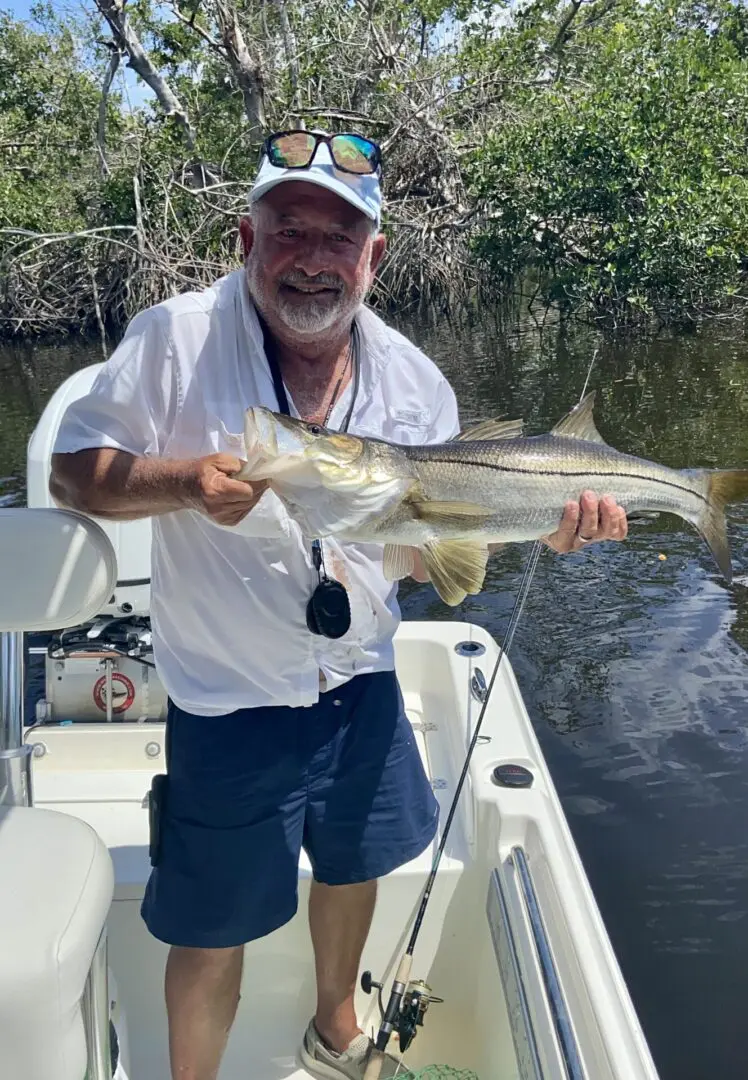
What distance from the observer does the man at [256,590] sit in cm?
228

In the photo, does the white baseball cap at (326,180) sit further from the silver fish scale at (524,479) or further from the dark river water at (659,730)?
the dark river water at (659,730)

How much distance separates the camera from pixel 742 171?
1941 centimetres

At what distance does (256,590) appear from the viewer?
236 cm

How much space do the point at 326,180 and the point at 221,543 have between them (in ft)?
3.29

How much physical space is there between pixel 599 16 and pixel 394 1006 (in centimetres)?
3262

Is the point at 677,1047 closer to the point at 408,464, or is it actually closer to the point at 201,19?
the point at 408,464

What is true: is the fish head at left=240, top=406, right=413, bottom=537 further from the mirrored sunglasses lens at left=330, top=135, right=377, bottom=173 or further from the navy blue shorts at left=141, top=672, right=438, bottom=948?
the mirrored sunglasses lens at left=330, top=135, right=377, bottom=173

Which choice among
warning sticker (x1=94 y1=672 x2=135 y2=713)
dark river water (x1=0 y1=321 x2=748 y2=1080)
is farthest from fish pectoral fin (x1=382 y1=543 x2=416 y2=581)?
dark river water (x1=0 y1=321 x2=748 y2=1080)

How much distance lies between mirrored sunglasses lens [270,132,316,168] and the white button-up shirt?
33 cm

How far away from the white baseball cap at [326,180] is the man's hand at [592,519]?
1.00m

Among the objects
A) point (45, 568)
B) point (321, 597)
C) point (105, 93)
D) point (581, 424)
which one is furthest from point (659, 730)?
point (105, 93)

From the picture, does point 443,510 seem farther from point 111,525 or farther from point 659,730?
point 659,730

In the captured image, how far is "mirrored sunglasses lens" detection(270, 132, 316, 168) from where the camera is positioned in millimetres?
2420

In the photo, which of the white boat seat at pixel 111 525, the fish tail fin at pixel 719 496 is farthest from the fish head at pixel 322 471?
the white boat seat at pixel 111 525
